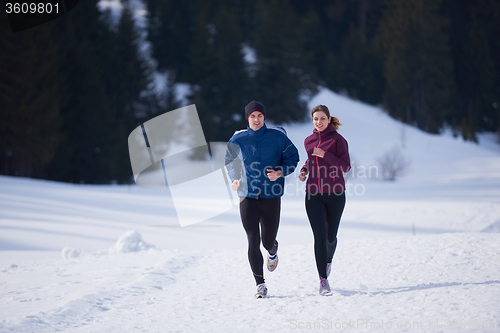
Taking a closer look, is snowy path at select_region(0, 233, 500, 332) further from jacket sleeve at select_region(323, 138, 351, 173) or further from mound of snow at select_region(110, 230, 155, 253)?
jacket sleeve at select_region(323, 138, 351, 173)

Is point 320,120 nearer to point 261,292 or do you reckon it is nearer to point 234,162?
point 234,162

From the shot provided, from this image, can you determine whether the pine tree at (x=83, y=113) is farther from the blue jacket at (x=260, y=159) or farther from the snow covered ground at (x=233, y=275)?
the blue jacket at (x=260, y=159)

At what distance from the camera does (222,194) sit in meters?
17.5

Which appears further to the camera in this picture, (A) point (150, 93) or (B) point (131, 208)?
(A) point (150, 93)

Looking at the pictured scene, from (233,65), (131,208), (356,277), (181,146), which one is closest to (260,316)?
(356,277)

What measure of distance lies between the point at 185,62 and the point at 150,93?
20.0 feet

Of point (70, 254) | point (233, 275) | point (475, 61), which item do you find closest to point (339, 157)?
point (233, 275)

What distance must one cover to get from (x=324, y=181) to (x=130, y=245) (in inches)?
182

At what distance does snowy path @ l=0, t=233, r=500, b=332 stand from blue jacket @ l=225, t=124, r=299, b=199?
3.31ft

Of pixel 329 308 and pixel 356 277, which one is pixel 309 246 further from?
pixel 329 308

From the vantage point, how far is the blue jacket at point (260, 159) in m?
4.01

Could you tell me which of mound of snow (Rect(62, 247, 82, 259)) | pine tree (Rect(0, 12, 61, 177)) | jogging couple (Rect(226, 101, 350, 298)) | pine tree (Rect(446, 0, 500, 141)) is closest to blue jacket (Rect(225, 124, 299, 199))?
jogging couple (Rect(226, 101, 350, 298))

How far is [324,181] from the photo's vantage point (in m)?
4.02

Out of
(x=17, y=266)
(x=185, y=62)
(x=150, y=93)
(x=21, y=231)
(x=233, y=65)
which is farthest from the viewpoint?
(x=185, y=62)
